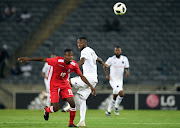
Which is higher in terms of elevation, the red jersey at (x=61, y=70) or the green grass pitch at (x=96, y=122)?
the red jersey at (x=61, y=70)

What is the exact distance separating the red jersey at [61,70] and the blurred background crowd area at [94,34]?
35.8 feet

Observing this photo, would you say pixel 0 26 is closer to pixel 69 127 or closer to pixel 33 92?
pixel 33 92

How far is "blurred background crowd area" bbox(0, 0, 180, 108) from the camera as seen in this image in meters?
21.1

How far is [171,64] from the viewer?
21.4 metres

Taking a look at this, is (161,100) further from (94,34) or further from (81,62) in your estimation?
(81,62)

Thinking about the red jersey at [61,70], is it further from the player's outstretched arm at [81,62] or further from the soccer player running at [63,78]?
the player's outstretched arm at [81,62]

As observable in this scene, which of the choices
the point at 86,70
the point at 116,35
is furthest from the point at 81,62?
the point at 116,35

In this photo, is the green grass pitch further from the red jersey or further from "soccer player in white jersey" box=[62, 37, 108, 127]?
the red jersey

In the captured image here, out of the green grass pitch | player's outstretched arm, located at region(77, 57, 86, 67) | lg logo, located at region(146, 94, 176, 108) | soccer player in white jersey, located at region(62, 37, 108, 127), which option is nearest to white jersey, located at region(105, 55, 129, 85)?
the green grass pitch

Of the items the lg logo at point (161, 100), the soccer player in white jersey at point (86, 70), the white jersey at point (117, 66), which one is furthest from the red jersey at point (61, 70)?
the lg logo at point (161, 100)

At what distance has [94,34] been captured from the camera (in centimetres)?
2284

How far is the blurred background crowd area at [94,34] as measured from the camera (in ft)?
69.1

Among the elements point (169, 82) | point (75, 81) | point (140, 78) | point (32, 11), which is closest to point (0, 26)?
point (32, 11)

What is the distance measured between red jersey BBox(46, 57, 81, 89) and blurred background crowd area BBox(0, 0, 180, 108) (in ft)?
35.8
